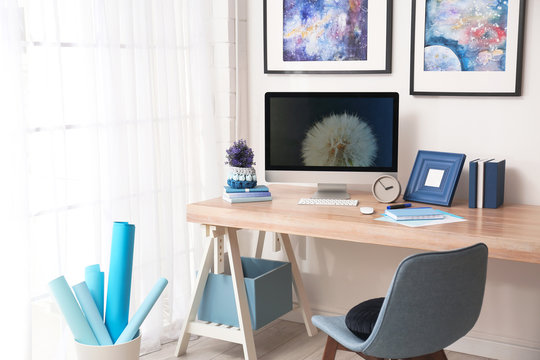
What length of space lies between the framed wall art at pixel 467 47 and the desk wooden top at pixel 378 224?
548mm

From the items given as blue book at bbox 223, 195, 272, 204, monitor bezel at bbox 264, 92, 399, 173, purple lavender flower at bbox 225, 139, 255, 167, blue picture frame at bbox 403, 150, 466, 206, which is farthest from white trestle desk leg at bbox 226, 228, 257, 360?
blue picture frame at bbox 403, 150, 466, 206

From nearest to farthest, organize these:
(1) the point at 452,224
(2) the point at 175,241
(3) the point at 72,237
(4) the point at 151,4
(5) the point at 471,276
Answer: (5) the point at 471,276, (1) the point at 452,224, (3) the point at 72,237, (4) the point at 151,4, (2) the point at 175,241

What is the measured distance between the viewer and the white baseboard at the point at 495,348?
10.1 feet

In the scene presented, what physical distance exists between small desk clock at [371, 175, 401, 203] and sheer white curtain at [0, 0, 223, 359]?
93 centimetres

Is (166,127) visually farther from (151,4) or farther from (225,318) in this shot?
(225,318)

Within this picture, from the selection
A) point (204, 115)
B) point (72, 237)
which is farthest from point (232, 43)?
point (72, 237)

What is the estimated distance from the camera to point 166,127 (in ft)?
10.6

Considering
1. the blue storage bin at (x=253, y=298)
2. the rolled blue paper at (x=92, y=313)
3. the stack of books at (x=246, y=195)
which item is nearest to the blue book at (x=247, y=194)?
the stack of books at (x=246, y=195)

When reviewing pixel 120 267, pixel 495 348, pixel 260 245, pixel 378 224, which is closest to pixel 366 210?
pixel 378 224

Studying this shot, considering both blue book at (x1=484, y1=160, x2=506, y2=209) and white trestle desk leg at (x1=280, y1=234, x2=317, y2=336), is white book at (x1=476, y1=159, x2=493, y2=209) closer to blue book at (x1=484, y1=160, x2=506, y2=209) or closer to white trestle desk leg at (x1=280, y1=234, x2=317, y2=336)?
blue book at (x1=484, y1=160, x2=506, y2=209)

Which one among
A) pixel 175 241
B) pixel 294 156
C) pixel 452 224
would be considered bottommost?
pixel 175 241

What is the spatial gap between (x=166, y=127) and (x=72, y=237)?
72cm

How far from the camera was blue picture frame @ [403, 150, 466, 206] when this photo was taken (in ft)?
9.61

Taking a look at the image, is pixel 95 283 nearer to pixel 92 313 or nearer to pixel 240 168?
pixel 92 313
